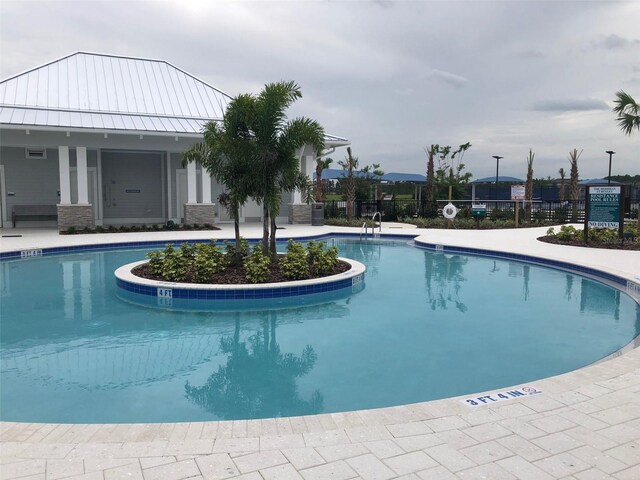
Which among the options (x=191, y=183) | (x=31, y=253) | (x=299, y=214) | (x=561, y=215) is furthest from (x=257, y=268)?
(x=561, y=215)

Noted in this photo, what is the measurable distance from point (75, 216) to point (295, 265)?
1177cm

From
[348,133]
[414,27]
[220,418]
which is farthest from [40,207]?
[220,418]

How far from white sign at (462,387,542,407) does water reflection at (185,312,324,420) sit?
1.28 m

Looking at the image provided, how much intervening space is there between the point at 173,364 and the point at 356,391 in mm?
2054

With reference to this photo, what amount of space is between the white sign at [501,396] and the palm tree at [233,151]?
19.9ft

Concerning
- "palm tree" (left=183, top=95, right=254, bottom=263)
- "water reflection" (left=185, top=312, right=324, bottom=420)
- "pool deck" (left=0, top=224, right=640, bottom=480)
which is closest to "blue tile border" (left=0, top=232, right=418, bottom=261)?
"palm tree" (left=183, top=95, right=254, bottom=263)

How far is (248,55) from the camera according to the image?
680 inches

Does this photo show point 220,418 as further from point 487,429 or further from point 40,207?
point 40,207

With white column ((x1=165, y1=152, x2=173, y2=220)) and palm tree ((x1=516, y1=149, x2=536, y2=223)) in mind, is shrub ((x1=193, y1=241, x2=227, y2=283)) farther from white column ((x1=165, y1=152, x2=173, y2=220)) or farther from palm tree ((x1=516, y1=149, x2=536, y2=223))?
palm tree ((x1=516, y1=149, x2=536, y2=223))

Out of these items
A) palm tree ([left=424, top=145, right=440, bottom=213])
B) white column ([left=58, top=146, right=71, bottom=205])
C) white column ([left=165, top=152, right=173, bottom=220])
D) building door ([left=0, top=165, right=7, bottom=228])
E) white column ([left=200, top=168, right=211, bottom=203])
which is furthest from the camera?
palm tree ([left=424, top=145, right=440, bottom=213])

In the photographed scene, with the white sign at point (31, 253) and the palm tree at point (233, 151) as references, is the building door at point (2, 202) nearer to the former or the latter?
the white sign at point (31, 253)

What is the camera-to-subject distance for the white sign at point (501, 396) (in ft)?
12.8

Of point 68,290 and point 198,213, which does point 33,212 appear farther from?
point 68,290

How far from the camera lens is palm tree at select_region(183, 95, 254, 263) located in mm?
8977
